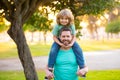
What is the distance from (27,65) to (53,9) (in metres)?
2.20

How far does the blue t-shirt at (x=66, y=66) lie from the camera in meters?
4.95

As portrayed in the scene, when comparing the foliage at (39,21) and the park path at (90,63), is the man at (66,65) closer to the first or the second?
the foliage at (39,21)

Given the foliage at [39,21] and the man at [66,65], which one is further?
the foliage at [39,21]

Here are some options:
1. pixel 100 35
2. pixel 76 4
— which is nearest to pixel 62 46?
pixel 76 4

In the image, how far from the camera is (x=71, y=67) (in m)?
4.96

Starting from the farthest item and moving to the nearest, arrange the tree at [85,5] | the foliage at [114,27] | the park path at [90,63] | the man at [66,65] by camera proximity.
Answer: the foliage at [114,27]
the park path at [90,63]
the tree at [85,5]
the man at [66,65]

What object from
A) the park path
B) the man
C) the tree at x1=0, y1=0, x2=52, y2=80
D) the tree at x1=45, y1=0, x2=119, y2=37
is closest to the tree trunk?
the tree at x1=0, y1=0, x2=52, y2=80

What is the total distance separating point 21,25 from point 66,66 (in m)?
5.83

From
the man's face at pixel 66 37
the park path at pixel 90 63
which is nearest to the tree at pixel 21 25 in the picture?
the man's face at pixel 66 37

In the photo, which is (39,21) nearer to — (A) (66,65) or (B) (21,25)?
(B) (21,25)

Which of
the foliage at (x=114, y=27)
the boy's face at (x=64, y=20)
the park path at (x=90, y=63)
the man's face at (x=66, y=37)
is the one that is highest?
the boy's face at (x=64, y=20)

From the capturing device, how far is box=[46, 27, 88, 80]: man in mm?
4945

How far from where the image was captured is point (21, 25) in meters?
10.6

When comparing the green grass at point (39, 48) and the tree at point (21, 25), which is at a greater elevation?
the tree at point (21, 25)
